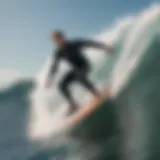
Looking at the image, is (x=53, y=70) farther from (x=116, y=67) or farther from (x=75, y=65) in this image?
(x=116, y=67)

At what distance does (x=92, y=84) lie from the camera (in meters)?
2.07

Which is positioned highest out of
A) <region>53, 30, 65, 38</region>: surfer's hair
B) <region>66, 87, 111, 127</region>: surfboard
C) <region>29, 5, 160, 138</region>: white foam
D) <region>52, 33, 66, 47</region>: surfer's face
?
<region>53, 30, 65, 38</region>: surfer's hair

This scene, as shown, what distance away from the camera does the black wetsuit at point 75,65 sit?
2076 millimetres

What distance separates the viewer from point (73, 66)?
6.84ft

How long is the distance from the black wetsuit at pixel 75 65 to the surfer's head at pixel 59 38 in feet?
0.06

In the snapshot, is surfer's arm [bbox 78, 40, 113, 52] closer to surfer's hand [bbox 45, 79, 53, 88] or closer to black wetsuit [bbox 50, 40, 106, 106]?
black wetsuit [bbox 50, 40, 106, 106]

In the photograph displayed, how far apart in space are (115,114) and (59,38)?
332mm

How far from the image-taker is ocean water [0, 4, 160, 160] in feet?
6.73

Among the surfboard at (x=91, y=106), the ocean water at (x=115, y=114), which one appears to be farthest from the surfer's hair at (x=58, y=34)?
the surfboard at (x=91, y=106)

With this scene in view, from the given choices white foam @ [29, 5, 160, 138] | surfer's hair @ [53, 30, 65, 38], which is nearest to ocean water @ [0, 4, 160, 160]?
white foam @ [29, 5, 160, 138]

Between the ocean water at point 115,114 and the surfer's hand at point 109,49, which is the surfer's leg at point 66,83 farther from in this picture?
the surfer's hand at point 109,49

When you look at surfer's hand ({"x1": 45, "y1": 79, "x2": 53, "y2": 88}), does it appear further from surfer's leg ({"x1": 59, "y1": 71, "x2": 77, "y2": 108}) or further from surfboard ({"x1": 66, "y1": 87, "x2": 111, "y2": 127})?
surfboard ({"x1": 66, "y1": 87, "x2": 111, "y2": 127})

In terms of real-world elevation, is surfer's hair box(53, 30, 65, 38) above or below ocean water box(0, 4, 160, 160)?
above

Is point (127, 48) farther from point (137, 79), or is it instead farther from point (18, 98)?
point (18, 98)
